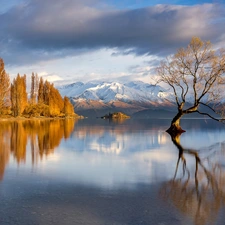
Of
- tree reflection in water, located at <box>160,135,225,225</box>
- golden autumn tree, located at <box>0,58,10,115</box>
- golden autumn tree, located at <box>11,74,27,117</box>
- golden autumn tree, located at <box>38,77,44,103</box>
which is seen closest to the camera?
tree reflection in water, located at <box>160,135,225,225</box>

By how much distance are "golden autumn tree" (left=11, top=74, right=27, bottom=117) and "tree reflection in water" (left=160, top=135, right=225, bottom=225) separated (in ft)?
261

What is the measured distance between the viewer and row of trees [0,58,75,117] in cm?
7588

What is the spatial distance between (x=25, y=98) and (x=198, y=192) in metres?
87.5

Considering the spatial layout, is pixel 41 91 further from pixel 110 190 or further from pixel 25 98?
pixel 110 190

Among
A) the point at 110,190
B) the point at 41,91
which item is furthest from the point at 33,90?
the point at 110,190

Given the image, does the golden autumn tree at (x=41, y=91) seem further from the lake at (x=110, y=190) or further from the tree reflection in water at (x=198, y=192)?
the tree reflection in water at (x=198, y=192)

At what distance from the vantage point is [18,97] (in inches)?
3447

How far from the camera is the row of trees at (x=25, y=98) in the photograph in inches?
2987

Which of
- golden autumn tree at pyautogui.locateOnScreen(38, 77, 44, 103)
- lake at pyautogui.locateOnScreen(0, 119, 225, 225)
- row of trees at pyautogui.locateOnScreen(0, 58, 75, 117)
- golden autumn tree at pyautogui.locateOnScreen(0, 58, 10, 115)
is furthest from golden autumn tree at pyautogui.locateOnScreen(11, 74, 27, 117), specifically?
lake at pyautogui.locateOnScreen(0, 119, 225, 225)

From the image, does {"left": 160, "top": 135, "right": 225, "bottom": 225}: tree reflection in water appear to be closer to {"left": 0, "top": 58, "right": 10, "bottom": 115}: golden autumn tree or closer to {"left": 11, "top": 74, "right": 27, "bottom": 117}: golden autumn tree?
{"left": 0, "top": 58, "right": 10, "bottom": 115}: golden autumn tree

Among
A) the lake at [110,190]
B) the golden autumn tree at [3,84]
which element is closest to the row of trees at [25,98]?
the golden autumn tree at [3,84]

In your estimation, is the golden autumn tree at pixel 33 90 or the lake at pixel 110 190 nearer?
the lake at pixel 110 190

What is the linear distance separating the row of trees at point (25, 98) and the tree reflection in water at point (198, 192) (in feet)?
226

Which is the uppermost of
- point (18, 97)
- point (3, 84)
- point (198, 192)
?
point (3, 84)
